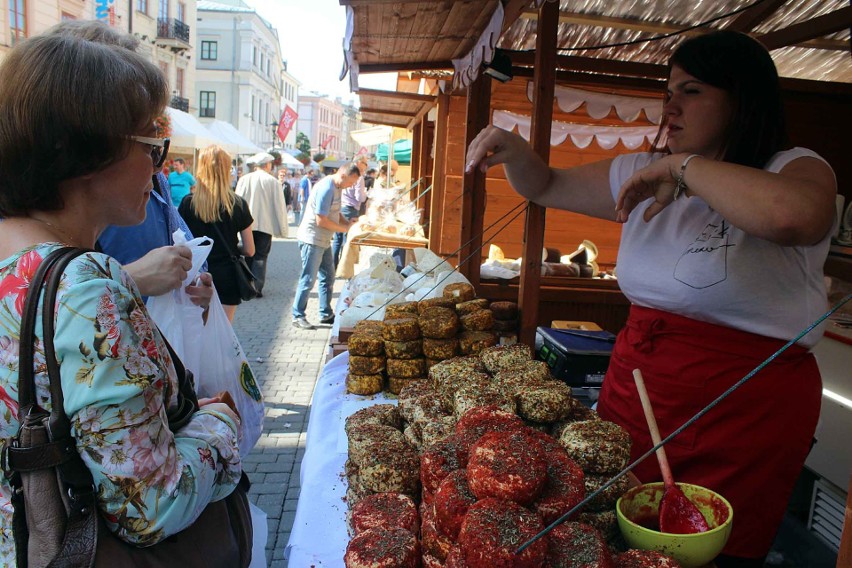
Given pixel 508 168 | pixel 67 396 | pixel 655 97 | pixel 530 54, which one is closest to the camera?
pixel 67 396

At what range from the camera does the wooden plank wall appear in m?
7.99

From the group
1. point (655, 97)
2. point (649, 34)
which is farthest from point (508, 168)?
point (655, 97)

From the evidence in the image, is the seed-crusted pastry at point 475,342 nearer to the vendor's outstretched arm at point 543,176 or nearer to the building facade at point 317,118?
the vendor's outstretched arm at point 543,176

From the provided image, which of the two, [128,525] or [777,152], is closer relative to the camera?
[128,525]

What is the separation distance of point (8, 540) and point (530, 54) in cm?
402

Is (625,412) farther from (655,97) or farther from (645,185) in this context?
(655,97)

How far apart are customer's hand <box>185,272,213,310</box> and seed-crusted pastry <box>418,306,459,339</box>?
3.23 feet

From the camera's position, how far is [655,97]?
19.0 ft

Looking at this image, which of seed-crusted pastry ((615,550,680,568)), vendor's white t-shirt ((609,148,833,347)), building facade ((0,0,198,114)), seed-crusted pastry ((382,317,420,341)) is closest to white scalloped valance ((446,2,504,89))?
seed-crusted pastry ((382,317,420,341))

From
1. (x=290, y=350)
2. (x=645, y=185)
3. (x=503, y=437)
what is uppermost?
(x=645, y=185)

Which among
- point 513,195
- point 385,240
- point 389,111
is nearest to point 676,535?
point 385,240

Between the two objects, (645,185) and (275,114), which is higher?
(275,114)

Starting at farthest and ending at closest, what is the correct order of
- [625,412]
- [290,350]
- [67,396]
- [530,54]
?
[290,350], [530,54], [625,412], [67,396]

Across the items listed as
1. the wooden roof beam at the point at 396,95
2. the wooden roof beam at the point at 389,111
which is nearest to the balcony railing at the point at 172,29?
the wooden roof beam at the point at 389,111
